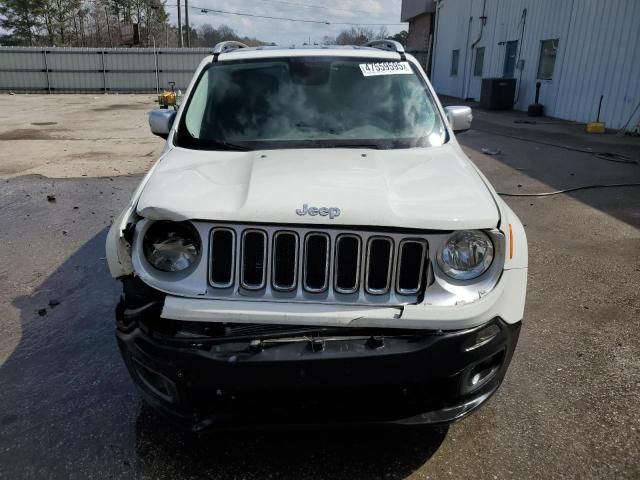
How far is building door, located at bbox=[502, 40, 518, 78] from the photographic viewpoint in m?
20.8

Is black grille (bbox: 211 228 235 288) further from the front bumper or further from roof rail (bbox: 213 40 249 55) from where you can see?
roof rail (bbox: 213 40 249 55)

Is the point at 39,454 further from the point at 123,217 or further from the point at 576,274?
the point at 576,274

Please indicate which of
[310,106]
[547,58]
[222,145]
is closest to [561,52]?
[547,58]

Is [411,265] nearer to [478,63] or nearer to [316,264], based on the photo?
[316,264]

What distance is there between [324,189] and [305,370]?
821 millimetres

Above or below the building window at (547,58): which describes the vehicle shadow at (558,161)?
below

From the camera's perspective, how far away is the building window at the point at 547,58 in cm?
1761

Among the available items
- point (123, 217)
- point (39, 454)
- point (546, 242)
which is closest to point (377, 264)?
point (123, 217)

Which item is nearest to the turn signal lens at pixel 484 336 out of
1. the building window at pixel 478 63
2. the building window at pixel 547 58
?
the building window at pixel 547 58

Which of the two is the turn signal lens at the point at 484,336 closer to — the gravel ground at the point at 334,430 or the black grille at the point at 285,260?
the gravel ground at the point at 334,430

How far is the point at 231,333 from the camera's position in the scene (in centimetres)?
220

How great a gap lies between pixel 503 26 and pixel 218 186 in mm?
22383

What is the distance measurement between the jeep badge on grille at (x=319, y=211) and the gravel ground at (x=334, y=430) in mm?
915

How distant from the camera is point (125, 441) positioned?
2.70 metres
